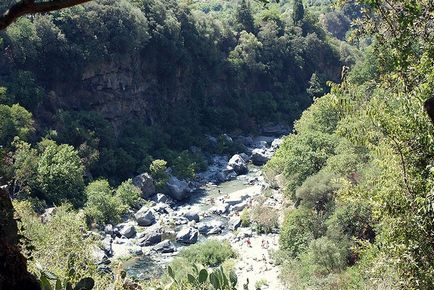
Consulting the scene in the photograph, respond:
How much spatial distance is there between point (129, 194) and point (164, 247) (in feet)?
28.4

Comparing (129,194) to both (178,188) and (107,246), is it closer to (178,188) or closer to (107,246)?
(178,188)

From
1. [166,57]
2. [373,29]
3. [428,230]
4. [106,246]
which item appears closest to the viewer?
[428,230]

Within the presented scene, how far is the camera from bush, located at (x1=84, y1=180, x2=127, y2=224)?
33781mm

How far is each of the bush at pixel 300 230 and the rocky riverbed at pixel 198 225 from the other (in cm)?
180

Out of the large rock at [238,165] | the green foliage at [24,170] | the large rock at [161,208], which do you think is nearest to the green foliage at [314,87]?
the large rock at [238,165]

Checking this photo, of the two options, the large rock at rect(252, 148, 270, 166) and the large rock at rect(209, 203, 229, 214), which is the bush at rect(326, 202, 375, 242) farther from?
the large rock at rect(252, 148, 270, 166)

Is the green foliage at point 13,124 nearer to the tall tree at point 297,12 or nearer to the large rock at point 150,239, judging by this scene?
the large rock at point 150,239

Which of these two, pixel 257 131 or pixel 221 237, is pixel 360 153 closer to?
pixel 221 237

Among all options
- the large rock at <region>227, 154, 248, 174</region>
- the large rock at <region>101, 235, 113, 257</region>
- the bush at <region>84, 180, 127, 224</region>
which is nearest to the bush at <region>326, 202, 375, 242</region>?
the large rock at <region>101, 235, 113, 257</region>

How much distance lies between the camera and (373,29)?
328 inches

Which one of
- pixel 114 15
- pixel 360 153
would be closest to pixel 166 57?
pixel 114 15

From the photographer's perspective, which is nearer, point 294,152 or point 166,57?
point 294,152

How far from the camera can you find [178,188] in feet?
137

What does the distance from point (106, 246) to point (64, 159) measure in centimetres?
808
